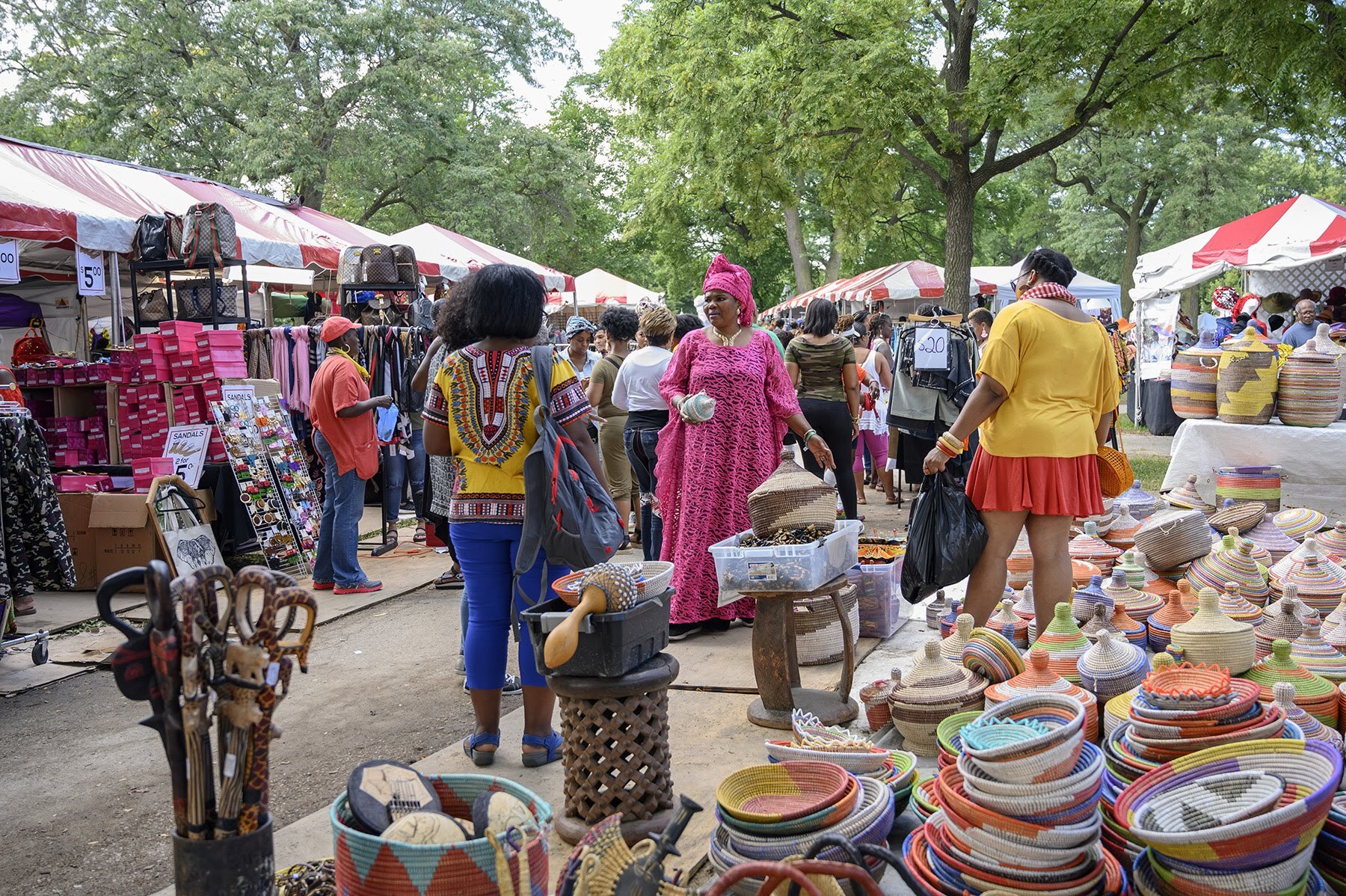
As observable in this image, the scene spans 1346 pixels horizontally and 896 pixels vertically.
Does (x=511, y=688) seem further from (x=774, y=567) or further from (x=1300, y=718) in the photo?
(x=1300, y=718)

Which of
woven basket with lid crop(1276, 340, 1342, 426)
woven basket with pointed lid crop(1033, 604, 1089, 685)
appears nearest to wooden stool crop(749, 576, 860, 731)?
woven basket with pointed lid crop(1033, 604, 1089, 685)

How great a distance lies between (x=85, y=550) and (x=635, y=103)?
16.0 m

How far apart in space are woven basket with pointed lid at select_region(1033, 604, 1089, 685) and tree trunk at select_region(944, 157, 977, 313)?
33.8 feet

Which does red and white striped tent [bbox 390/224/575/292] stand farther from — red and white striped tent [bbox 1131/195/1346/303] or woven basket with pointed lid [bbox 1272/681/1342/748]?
woven basket with pointed lid [bbox 1272/681/1342/748]

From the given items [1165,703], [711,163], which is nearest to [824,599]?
[1165,703]

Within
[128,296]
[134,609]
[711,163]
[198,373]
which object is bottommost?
[134,609]

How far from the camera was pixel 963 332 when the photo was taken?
8.57 m

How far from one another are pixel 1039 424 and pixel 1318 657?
52.3 inches

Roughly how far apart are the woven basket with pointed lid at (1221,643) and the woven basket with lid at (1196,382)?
5287 millimetres

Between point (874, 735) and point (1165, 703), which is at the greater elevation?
point (1165, 703)

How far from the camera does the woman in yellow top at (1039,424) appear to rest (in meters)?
4.32

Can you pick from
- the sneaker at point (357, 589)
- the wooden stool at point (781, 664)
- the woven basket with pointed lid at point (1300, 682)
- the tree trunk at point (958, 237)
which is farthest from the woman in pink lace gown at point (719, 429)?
the tree trunk at point (958, 237)

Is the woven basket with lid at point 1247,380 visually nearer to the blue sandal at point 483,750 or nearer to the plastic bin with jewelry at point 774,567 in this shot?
the plastic bin with jewelry at point 774,567

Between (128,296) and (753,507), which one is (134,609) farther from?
(128,296)
